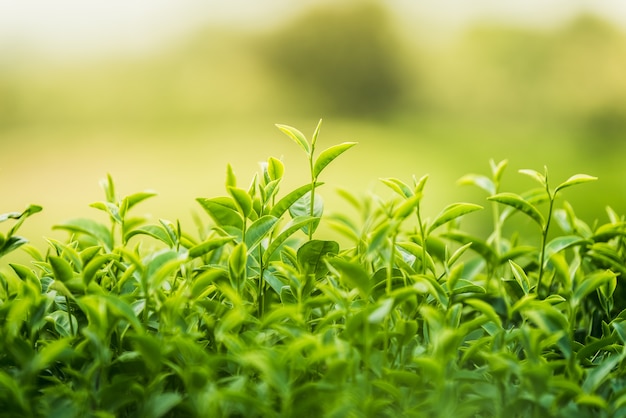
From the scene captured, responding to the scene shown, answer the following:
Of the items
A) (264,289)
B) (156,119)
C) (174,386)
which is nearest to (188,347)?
(174,386)

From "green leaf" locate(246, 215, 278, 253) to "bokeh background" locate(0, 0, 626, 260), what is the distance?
174 inches

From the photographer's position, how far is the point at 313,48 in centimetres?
916

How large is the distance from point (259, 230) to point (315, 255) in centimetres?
7

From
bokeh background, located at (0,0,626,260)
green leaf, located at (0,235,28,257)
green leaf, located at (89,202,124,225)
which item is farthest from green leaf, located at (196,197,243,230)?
bokeh background, located at (0,0,626,260)

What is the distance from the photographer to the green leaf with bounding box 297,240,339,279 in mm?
803

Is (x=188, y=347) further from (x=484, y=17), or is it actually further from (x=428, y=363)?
(x=484, y=17)

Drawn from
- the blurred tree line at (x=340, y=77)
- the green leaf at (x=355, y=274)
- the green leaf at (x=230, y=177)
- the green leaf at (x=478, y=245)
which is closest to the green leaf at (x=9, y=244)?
the green leaf at (x=230, y=177)

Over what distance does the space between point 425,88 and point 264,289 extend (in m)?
7.97

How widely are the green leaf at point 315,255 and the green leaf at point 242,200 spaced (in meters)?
0.07

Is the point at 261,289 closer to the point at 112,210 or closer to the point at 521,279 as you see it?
the point at 112,210

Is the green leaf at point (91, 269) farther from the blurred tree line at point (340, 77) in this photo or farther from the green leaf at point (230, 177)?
the blurred tree line at point (340, 77)

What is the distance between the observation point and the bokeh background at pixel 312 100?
19.8 feet

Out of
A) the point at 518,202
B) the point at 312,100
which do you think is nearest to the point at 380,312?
the point at 518,202

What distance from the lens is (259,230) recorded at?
0.79 meters
